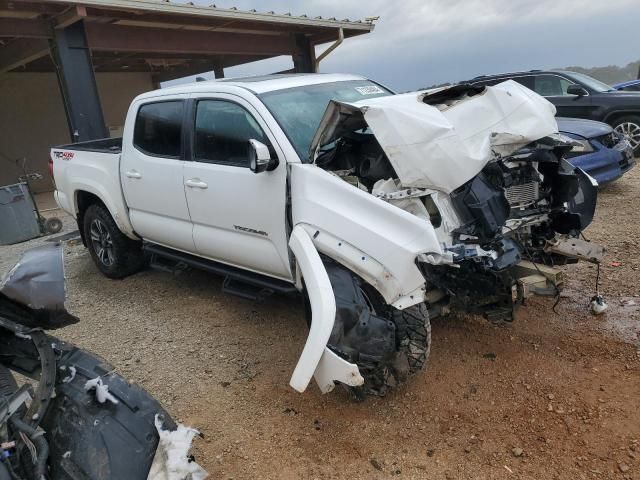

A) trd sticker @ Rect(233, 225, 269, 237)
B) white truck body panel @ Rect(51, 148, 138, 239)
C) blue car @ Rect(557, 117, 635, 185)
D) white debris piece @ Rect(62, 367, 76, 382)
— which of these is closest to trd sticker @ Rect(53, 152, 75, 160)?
white truck body panel @ Rect(51, 148, 138, 239)

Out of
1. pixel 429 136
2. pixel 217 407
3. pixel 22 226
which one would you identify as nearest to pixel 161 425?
pixel 217 407

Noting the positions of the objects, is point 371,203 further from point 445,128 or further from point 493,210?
point 493,210

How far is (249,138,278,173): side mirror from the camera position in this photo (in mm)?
3252

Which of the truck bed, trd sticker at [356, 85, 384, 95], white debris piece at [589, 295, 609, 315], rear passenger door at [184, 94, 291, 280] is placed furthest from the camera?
the truck bed

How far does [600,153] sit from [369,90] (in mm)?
3937

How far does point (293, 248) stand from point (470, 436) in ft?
4.70

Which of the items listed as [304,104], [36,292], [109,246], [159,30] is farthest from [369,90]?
[159,30]

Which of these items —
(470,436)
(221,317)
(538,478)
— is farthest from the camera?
(221,317)

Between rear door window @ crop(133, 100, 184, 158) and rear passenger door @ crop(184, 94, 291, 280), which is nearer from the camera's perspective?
rear passenger door @ crop(184, 94, 291, 280)

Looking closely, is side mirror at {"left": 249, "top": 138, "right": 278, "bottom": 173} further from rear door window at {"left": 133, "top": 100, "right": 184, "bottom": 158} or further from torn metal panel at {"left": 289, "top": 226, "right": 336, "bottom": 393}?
rear door window at {"left": 133, "top": 100, "right": 184, "bottom": 158}

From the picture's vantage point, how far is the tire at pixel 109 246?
5.46m

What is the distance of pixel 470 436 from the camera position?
2.72 m

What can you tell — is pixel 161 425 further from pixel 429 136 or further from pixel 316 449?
pixel 429 136

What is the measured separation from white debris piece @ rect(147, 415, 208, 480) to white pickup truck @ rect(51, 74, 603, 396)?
0.75 metres
